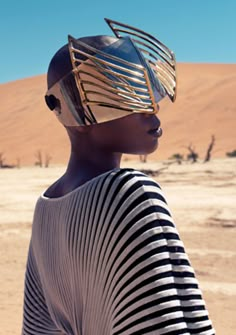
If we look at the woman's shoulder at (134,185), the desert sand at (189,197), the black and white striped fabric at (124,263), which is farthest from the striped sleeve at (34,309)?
the desert sand at (189,197)

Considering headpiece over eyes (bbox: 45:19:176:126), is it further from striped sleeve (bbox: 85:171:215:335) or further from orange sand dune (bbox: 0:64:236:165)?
orange sand dune (bbox: 0:64:236:165)

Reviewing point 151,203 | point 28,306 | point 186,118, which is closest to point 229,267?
point 28,306

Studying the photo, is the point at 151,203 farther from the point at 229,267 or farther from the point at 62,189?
the point at 229,267

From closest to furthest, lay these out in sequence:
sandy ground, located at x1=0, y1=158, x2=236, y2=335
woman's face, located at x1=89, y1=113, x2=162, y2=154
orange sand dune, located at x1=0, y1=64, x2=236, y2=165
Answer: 1. woman's face, located at x1=89, y1=113, x2=162, y2=154
2. sandy ground, located at x1=0, y1=158, x2=236, y2=335
3. orange sand dune, located at x1=0, y1=64, x2=236, y2=165

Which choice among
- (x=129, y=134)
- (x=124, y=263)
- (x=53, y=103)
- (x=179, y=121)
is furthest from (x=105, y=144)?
(x=179, y=121)

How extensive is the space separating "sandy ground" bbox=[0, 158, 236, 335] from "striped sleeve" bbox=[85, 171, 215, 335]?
412cm

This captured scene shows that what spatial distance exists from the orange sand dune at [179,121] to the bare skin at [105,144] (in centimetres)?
2781

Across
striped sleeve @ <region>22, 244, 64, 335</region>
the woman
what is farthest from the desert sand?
the woman

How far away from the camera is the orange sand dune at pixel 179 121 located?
117 feet

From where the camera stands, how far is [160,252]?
2.94 feet

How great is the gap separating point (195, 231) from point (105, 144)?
7565 millimetres

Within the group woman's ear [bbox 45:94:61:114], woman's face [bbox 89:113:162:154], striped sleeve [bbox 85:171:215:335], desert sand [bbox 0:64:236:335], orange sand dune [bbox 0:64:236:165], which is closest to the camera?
striped sleeve [bbox 85:171:215:335]

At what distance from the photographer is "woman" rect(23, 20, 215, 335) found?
0.89 m

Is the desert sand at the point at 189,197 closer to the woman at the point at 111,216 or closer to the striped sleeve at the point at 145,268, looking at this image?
the woman at the point at 111,216
